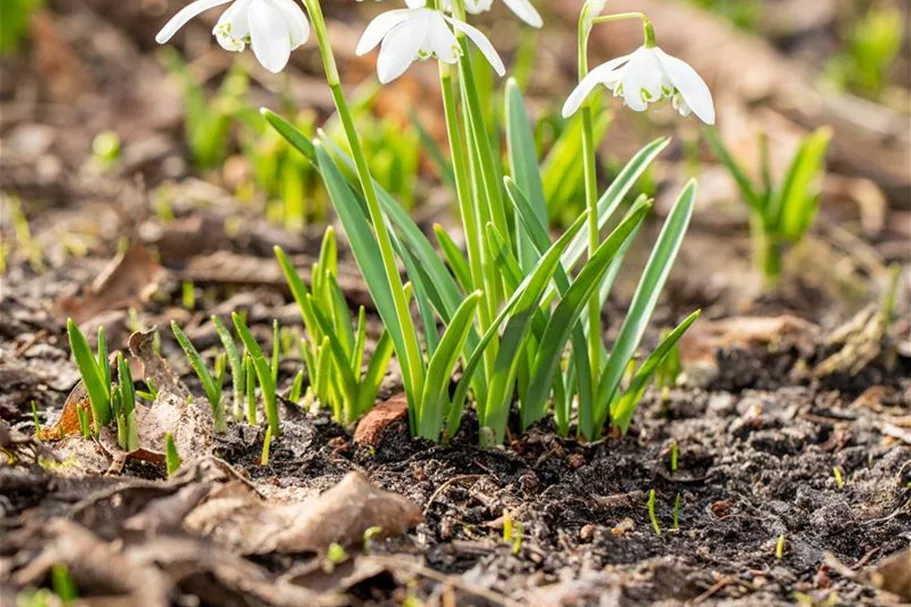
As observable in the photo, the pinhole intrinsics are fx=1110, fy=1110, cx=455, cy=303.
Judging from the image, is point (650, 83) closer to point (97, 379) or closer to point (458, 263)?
point (458, 263)

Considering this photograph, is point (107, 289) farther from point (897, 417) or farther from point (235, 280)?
point (897, 417)

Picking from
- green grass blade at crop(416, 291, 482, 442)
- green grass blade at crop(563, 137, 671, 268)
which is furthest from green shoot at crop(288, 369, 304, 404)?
green grass blade at crop(563, 137, 671, 268)

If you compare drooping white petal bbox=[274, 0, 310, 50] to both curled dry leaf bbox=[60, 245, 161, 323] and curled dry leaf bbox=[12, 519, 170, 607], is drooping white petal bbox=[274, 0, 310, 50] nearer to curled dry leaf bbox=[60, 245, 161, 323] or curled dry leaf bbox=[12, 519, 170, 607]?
curled dry leaf bbox=[12, 519, 170, 607]

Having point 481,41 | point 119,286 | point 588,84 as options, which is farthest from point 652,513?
point 119,286

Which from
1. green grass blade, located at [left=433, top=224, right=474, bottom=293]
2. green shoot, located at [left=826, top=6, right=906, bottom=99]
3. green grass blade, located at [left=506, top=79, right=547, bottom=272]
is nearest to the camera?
green grass blade, located at [left=433, top=224, right=474, bottom=293]

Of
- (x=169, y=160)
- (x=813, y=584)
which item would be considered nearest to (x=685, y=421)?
(x=813, y=584)

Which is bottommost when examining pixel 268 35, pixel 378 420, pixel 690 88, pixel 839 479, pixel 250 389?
pixel 839 479

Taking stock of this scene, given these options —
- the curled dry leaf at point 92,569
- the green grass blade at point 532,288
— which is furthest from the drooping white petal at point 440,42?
the curled dry leaf at point 92,569
